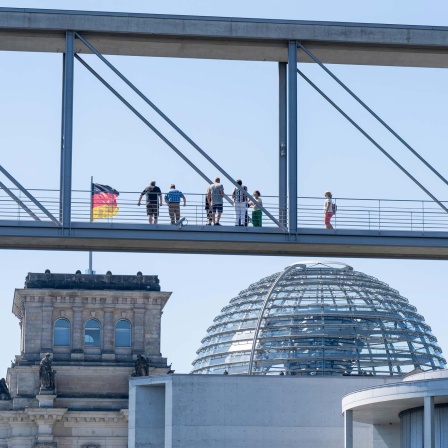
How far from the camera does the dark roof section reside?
13162 cm

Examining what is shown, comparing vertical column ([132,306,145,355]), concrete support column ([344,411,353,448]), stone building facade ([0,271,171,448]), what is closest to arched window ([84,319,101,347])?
stone building facade ([0,271,171,448])

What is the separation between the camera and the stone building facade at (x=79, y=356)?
127562 millimetres

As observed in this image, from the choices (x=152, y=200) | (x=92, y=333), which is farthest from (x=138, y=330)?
(x=152, y=200)

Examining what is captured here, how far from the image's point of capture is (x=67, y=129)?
39500 mm

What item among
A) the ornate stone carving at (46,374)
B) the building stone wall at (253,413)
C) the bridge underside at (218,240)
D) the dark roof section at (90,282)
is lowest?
the building stone wall at (253,413)

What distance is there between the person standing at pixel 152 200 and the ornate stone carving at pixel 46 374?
8497 cm

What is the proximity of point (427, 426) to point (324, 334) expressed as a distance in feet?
202

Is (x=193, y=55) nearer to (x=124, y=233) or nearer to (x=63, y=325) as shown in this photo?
(x=124, y=233)

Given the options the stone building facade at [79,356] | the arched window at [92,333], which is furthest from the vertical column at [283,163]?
the arched window at [92,333]

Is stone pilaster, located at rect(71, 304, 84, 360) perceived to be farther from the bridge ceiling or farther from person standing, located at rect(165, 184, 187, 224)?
the bridge ceiling

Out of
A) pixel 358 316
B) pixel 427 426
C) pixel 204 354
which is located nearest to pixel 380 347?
pixel 358 316

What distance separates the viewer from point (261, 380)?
68.8m

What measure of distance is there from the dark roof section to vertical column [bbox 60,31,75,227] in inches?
3644

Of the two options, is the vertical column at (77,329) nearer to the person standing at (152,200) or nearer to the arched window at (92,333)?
the arched window at (92,333)
